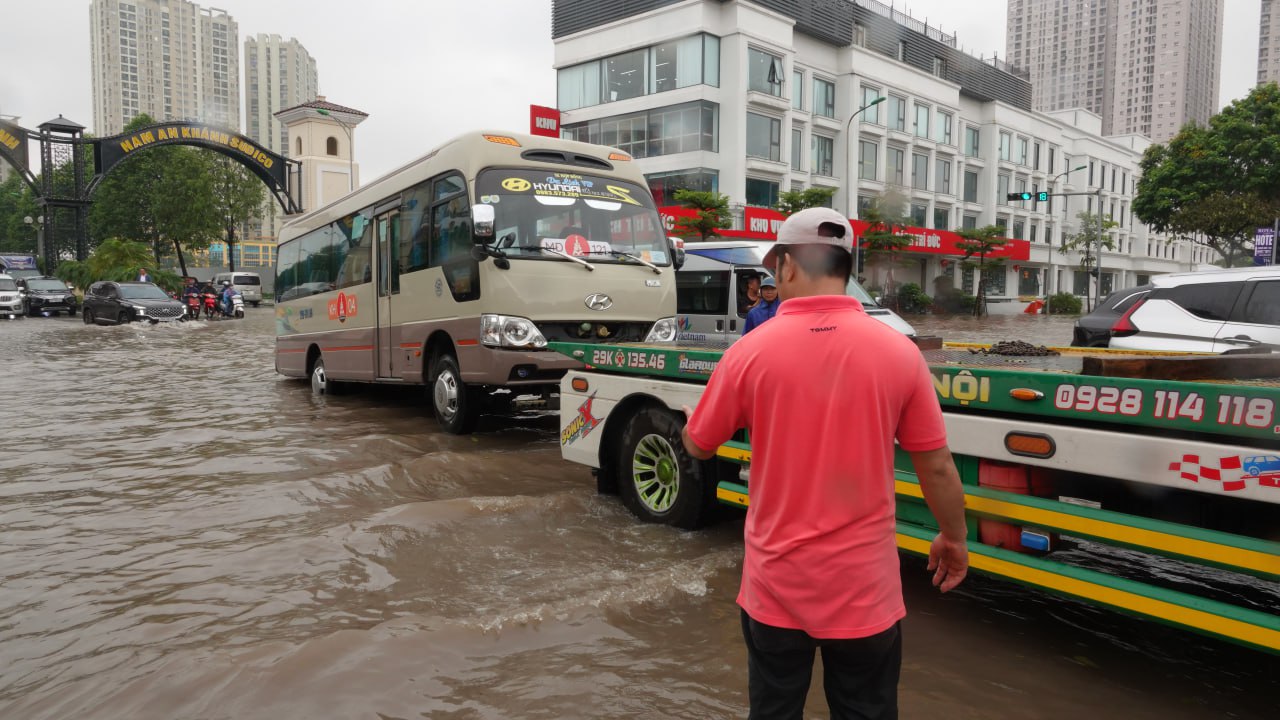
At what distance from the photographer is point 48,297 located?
3650 cm

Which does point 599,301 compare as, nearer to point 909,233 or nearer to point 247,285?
point 909,233

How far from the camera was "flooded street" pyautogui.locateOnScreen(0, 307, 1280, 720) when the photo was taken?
3.36 metres

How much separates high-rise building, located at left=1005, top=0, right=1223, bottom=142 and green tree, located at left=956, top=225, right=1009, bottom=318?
92.0 metres

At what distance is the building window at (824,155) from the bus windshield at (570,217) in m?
37.2

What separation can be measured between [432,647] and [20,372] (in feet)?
51.4

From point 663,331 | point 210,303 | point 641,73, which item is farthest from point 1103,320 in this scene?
point 210,303

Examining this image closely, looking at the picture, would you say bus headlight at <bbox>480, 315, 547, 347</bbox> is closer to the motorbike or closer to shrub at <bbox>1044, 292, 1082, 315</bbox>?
the motorbike

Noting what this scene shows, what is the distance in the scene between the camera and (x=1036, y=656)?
146 inches

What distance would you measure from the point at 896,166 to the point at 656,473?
4739 cm

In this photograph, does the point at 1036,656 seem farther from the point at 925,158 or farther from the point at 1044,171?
the point at 1044,171

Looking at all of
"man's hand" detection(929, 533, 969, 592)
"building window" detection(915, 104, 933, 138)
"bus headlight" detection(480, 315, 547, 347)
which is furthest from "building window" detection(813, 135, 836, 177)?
"man's hand" detection(929, 533, 969, 592)

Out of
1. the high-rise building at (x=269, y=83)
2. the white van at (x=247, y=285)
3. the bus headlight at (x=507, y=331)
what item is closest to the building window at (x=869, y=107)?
the white van at (x=247, y=285)

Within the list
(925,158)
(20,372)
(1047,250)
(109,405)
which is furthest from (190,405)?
(1047,250)

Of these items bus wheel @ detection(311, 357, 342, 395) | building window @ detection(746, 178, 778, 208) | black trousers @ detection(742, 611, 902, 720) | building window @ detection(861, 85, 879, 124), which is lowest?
bus wheel @ detection(311, 357, 342, 395)
